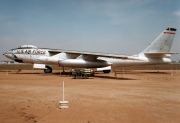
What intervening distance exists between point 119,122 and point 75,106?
268 centimetres

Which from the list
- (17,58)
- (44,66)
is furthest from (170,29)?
(17,58)

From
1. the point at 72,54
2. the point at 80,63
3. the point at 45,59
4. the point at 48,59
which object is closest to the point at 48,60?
the point at 48,59

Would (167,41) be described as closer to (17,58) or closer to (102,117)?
(17,58)

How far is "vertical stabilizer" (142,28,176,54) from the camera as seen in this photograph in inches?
1159

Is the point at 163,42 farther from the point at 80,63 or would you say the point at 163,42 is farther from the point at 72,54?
the point at 72,54

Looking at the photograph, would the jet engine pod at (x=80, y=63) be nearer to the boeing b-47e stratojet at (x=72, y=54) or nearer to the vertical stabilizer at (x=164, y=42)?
the boeing b-47e stratojet at (x=72, y=54)

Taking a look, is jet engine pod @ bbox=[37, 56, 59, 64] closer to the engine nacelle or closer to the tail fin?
the engine nacelle

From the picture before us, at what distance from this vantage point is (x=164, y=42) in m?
29.4

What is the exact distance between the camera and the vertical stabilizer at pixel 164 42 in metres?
29.4

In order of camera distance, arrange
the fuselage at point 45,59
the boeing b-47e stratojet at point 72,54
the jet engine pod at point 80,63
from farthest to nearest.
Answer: the boeing b-47e stratojet at point 72,54 → the fuselage at point 45,59 → the jet engine pod at point 80,63

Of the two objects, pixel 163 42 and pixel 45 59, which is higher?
pixel 163 42

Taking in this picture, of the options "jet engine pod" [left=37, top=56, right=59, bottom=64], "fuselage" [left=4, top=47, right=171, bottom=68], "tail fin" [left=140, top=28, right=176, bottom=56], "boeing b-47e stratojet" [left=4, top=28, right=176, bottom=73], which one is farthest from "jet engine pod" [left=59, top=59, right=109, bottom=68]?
"tail fin" [left=140, top=28, right=176, bottom=56]

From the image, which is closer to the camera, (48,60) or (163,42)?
(48,60)

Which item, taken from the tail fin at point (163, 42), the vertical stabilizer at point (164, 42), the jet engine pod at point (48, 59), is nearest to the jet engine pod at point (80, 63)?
the jet engine pod at point (48, 59)
